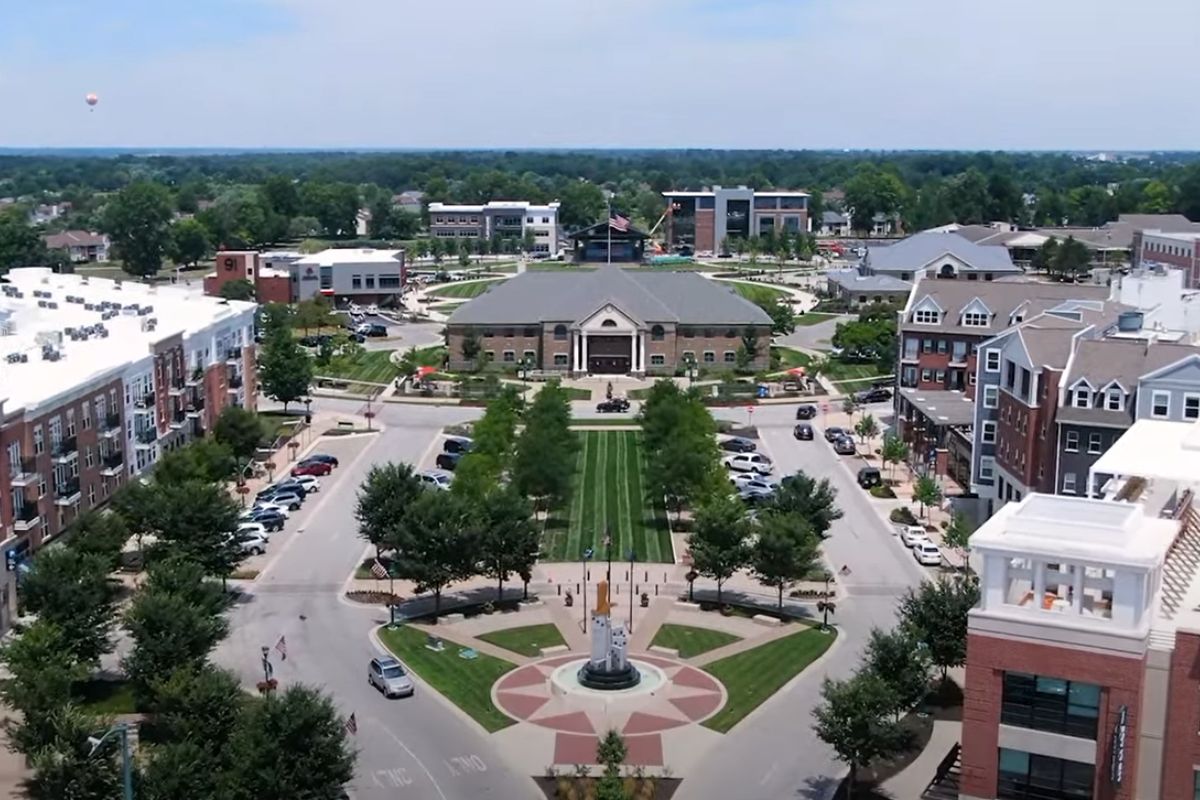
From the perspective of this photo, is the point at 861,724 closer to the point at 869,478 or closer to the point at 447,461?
the point at 869,478

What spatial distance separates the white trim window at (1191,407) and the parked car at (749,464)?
81.8 ft

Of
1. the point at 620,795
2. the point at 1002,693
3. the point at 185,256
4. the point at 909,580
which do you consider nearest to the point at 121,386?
the point at 909,580

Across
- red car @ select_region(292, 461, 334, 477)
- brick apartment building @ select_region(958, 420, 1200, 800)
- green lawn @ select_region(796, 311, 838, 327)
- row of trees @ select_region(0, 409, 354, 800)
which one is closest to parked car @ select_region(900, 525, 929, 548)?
row of trees @ select_region(0, 409, 354, 800)

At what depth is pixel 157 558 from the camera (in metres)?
52.0

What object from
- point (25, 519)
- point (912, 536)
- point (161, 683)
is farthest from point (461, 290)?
point (161, 683)

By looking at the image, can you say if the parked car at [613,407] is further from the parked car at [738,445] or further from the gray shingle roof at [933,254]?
the gray shingle roof at [933,254]

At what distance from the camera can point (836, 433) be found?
3406 inches

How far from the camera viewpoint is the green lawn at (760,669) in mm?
45062

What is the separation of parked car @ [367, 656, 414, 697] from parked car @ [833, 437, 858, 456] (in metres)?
41.9

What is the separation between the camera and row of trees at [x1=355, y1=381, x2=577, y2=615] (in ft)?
174

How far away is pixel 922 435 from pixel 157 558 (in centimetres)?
4476

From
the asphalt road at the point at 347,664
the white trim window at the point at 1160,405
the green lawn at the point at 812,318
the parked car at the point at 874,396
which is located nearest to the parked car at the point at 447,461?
the asphalt road at the point at 347,664

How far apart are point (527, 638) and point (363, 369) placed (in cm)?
6346

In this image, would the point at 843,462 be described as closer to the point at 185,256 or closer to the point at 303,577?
the point at 303,577
